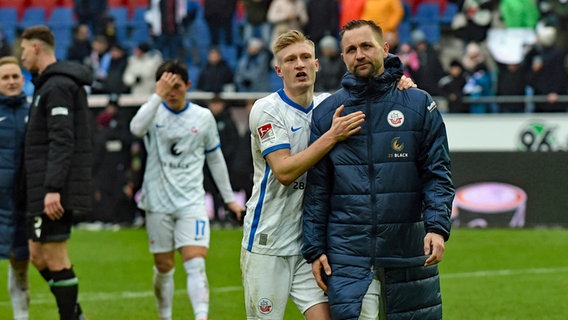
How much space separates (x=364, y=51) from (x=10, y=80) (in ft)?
14.8

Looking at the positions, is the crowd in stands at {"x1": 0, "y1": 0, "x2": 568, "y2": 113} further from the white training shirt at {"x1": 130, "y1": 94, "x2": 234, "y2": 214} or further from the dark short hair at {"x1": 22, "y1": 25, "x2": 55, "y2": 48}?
the dark short hair at {"x1": 22, "y1": 25, "x2": 55, "y2": 48}

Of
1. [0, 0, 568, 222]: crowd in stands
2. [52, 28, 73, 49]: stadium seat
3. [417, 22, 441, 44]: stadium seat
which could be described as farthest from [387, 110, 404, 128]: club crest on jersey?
[52, 28, 73, 49]: stadium seat

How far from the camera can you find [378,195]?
19.9 ft

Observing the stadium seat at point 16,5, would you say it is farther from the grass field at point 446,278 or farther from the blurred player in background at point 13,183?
the blurred player in background at point 13,183

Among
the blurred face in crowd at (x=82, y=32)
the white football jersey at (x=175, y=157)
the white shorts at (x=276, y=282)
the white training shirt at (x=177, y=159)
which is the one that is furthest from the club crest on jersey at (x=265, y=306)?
the blurred face in crowd at (x=82, y=32)

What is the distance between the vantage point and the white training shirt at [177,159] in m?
9.73

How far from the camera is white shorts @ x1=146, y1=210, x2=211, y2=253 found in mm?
9688

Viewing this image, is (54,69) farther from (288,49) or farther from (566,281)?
(566,281)

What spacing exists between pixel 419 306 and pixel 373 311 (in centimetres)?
25

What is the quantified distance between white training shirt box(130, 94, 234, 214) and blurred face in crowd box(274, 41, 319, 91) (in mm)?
3101

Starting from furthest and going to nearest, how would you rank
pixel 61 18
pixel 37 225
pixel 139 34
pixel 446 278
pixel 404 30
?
pixel 61 18, pixel 139 34, pixel 404 30, pixel 446 278, pixel 37 225

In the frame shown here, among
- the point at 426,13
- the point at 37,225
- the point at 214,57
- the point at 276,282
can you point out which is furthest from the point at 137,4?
the point at 276,282

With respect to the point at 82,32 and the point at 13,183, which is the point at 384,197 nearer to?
the point at 13,183

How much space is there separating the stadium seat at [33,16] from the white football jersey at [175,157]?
17427 millimetres
